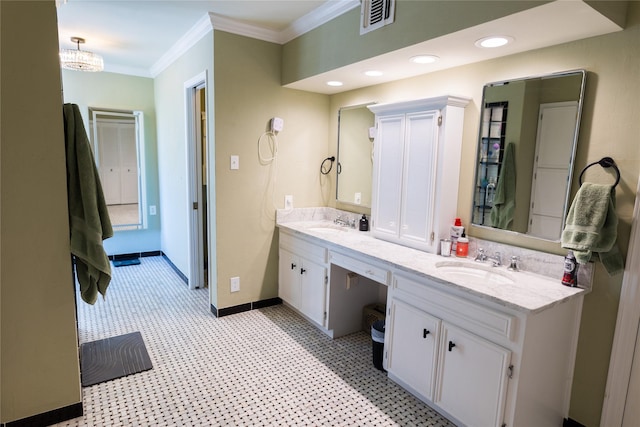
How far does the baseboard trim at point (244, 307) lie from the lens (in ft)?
10.8

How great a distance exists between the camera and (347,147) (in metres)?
3.48

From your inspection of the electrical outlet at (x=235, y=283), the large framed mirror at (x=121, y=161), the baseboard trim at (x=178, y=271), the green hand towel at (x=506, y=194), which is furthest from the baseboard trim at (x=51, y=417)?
the large framed mirror at (x=121, y=161)

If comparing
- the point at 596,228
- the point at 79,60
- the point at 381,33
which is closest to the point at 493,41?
the point at 381,33

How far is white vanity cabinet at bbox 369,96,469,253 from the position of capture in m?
2.40

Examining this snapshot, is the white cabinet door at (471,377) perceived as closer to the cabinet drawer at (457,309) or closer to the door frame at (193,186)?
the cabinet drawer at (457,309)

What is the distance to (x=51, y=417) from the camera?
1.95 m

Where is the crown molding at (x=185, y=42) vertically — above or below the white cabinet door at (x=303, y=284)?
above

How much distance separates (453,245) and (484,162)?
0.57 meters

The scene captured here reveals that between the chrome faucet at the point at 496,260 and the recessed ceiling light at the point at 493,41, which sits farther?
the chrome faucet at the point at 496,260

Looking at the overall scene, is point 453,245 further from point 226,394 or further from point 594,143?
point 226,394

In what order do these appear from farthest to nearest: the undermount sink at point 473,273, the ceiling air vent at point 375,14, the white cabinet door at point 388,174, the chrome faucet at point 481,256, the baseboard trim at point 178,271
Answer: the baseboard trim at point 178,271
the white cabinet door at point 388,174
the chrome faucet at point 481,256
the ceiling air vent at point 375,14
the undermount sink at point 473,273

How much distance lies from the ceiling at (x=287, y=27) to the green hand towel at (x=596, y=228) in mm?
768

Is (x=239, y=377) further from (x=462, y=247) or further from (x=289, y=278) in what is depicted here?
(x=462, y=247)

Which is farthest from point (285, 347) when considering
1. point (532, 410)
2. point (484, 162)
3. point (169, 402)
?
point (484, 162)
